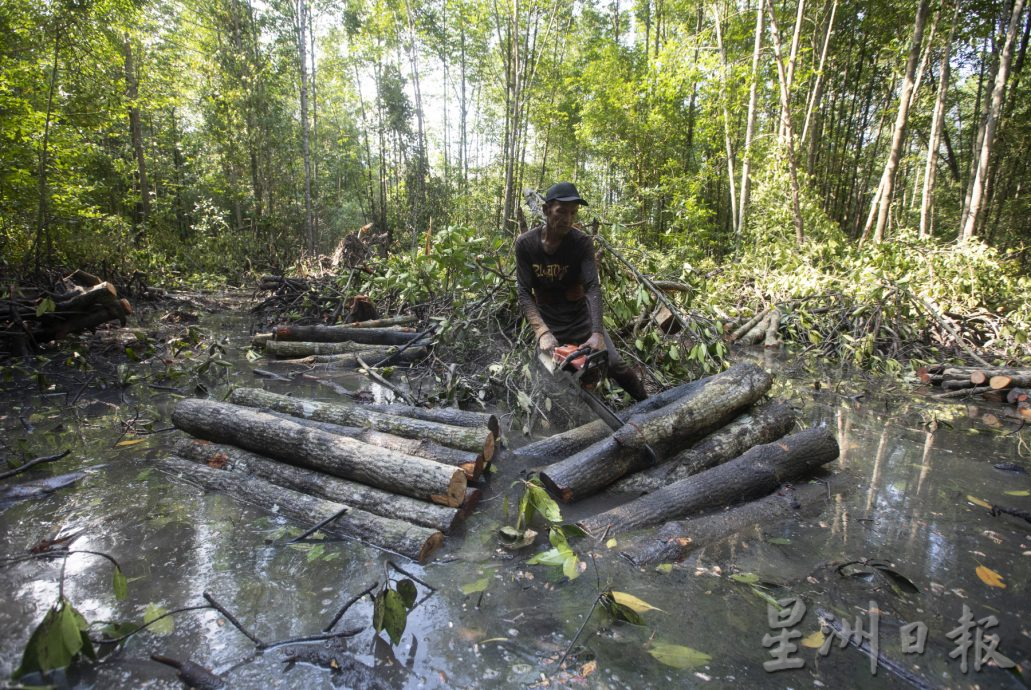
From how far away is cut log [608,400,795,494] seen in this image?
10.8 feet

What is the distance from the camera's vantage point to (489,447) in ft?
11.0

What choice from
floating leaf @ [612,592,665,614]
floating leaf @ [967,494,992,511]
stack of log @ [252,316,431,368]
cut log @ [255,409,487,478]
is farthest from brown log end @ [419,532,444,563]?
stack of log @ [252,316,431,368]

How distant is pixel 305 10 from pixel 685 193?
13051mm

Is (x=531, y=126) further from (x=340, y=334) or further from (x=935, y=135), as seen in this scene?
(x=340, y=334)

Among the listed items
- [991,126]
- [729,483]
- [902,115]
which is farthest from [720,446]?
[991,126]

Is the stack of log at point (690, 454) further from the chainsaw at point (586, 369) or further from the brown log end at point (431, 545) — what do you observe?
the brown log end at point (431, 545)

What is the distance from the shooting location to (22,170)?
789 cm

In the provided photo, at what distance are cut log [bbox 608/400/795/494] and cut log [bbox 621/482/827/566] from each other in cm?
42

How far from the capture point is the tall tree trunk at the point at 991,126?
28.4 ft

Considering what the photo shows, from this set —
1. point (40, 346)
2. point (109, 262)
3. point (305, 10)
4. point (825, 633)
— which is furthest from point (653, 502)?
point (305, 10)

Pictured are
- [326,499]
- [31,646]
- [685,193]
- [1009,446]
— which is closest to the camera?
[31,646]

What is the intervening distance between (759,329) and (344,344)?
7.18m

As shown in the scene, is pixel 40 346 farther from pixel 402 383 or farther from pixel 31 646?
pixel 31 646

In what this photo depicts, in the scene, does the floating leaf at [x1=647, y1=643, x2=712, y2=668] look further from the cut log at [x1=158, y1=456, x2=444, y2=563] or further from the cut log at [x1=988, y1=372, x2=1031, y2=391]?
the cut log at [x1=988, y1=372, x2=1031, y2=391]
